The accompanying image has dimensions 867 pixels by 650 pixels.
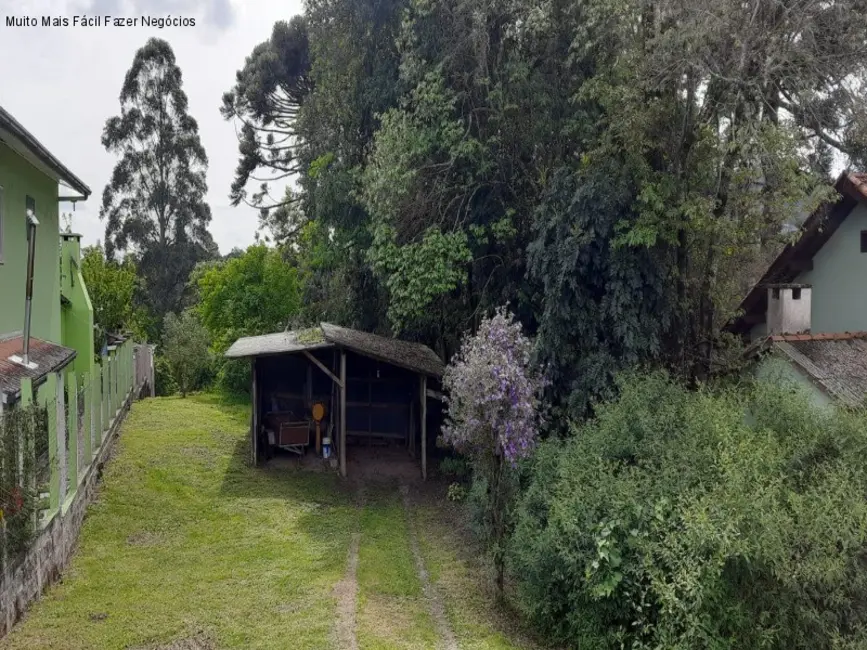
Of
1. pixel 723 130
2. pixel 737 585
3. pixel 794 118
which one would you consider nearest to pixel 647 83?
pixel 723 130

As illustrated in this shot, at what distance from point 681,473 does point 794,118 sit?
732 cm

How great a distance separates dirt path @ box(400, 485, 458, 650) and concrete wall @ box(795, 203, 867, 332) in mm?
8939

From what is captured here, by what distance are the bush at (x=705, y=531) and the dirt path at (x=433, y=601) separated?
1.07 meters

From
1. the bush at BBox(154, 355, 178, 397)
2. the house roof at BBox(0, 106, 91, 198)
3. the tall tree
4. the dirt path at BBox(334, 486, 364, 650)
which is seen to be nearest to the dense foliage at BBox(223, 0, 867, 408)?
the dirt path at BBox(334, 486, 364, 650)

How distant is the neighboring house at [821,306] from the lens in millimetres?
10273

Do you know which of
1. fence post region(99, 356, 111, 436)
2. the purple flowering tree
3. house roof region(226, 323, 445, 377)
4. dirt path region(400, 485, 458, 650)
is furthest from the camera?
house roof region(226, 323, 445, 377)

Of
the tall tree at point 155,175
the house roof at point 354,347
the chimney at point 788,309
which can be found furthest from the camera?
the tall tree at point 155,175

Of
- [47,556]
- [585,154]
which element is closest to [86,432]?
[47,556]

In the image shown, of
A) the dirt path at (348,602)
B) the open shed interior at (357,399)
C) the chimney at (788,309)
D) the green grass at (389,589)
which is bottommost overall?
the green grass at (389,589)

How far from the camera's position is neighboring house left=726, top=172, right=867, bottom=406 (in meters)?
10.3

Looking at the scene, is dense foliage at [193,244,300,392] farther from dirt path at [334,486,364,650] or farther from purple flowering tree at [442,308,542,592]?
purple flowering tree at [442,308,542,592]

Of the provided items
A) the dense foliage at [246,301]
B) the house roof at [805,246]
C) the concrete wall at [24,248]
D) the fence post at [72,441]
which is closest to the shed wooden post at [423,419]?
the house roof at [805,246]

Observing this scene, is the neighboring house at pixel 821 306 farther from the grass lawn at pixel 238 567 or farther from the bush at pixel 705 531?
the grass lawn at pixel 238 567

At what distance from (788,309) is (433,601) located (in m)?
8.00
